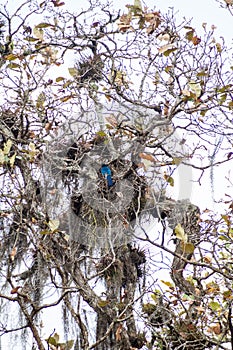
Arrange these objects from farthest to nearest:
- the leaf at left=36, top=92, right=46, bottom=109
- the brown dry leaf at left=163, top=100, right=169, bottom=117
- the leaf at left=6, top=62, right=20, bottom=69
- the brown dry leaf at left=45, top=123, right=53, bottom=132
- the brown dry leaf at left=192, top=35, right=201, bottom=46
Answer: the leaf at left=36, top=92, right=46, bottom=109 < the brown dry leaf at left=45, top=123, right=53, bottom=132 < the leaf at left=6, top=62, right=20, bottom=69 < the brown dry leaf at left=163, top=100, right=169, bottom=117 < the brown dry leaf at left=192, top=35, right=201, bottom=46

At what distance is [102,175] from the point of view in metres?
3.08

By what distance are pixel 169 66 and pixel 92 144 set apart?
60 cm

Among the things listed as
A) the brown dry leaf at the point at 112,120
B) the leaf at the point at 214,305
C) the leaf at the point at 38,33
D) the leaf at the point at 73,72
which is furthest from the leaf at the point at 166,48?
the leaf at the point at 214,305

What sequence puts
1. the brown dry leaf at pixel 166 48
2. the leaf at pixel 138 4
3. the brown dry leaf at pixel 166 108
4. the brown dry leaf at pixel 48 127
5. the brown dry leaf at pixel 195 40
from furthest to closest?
the brown dry leaf at pixel 48 127, the brown dry leaf at pixel 166 108, the brown dry leaf at pixel 195 40, the leaf at pixel 138 4, the brown dry leaf at pixel 166 48

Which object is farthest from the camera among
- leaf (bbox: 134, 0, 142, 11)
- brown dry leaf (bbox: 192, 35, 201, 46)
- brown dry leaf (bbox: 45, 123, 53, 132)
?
brown dry leaf (bbox: 45, 123, 53, 132)

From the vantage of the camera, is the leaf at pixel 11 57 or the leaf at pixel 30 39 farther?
the leaf at pixel 30 39

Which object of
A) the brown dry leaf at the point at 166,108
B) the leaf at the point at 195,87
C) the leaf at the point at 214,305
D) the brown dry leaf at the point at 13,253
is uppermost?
the brown dry leaf at the point at 166,108

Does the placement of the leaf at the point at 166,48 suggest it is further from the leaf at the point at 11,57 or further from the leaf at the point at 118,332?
the leaf at the point at 118,332

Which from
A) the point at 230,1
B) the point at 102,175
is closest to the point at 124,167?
the point at 102,175

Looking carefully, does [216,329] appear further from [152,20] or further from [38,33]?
[38,33]

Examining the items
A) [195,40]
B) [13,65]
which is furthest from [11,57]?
[195,40]

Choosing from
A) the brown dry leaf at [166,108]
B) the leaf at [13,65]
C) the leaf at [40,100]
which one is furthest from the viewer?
the leaf at [40,100]

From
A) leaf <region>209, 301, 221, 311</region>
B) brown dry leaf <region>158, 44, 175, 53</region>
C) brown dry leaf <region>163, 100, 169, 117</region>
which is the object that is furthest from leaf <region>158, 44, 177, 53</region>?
leaf <region>209, 301, 221, 311</region>

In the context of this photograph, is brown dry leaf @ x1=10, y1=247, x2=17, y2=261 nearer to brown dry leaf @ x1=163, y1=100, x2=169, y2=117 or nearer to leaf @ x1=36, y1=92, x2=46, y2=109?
leaf @ x1=36, y1=92, x2=46, y2=109
